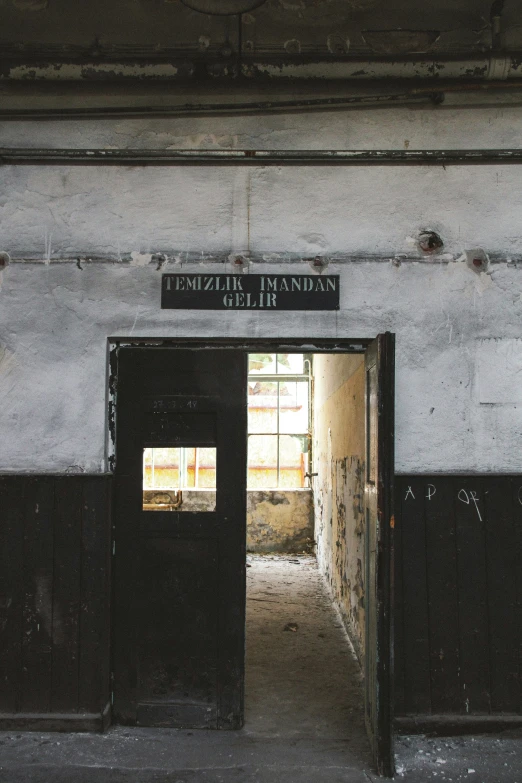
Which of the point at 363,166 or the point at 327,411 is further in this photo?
the point at 327,411

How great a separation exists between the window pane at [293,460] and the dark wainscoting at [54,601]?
6.11 m

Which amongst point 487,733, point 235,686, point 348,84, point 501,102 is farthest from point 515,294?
point 235,686

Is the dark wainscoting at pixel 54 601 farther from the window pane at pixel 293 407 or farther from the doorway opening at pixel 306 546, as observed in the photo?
the window pane at pixel 293 407

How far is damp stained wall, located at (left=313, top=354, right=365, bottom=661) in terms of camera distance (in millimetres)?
4793

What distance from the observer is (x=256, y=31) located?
144 inches

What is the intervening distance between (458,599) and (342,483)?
2.49 metres

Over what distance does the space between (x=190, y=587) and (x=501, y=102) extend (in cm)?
315

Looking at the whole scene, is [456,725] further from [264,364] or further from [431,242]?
[264,364]

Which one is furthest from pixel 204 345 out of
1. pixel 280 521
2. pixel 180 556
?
pixel 280 521

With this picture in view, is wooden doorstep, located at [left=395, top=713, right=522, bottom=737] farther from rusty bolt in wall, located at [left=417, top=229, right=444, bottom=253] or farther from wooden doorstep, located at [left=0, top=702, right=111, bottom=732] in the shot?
rusty bolt in wall, located at [left=417, top=229, right=444, bottom=253]

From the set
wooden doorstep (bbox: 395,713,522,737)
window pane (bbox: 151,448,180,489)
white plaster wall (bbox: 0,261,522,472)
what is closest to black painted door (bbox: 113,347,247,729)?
white plaster wall (bbox: 0,261,522,472)

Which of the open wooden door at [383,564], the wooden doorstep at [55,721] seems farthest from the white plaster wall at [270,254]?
the wooden doorstep at [55,721]

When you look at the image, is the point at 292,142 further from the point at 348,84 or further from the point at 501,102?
the point at 501,102

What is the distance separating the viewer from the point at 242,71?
3637 millimetres
